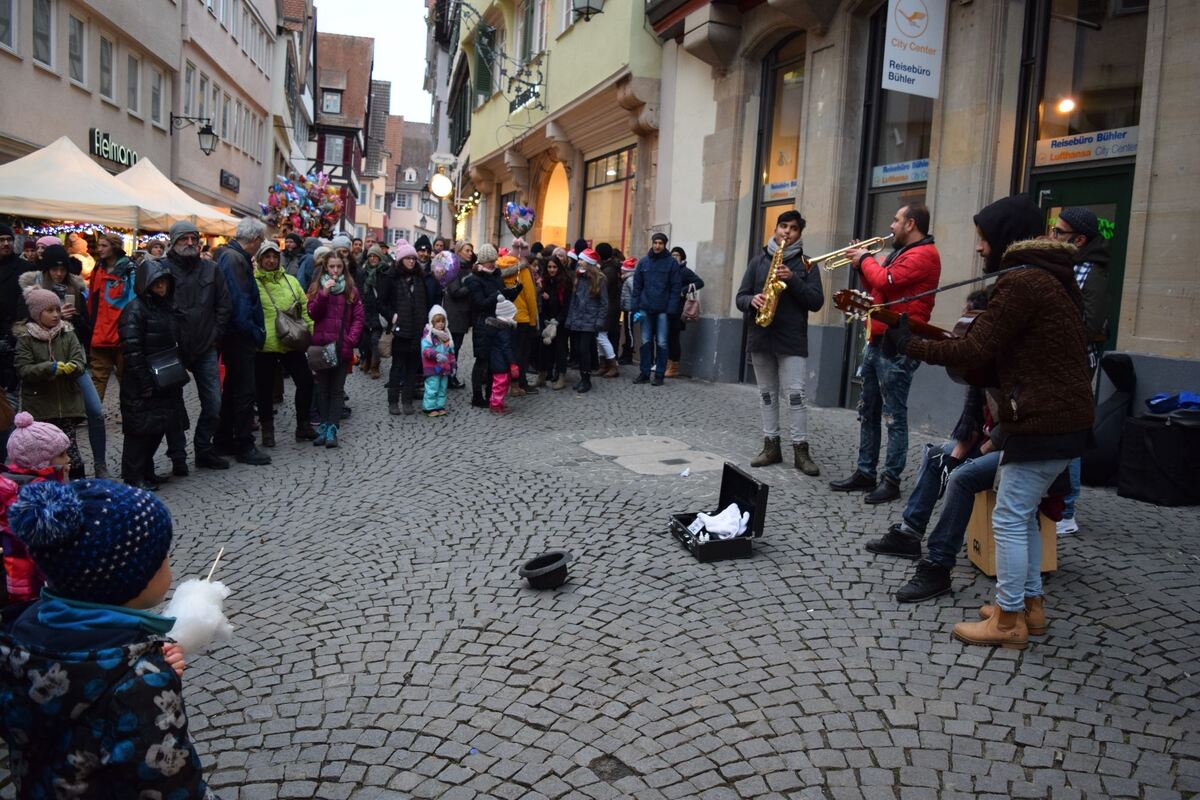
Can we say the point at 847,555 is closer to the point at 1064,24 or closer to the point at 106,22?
the point at 1064,24

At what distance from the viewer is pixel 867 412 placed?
6.73 m

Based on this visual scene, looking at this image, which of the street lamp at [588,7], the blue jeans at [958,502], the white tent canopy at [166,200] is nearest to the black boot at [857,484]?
the blue jeans at [958,502]

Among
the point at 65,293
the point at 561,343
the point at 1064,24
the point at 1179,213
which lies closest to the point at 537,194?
the point at 561,343

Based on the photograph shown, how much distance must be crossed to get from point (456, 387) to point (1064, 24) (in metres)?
8.08

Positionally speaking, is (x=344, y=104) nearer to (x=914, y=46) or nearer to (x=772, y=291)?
(x=914, y=46)

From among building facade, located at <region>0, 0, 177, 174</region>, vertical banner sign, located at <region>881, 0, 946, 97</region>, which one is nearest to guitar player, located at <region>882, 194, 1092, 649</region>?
vertical banner sign, located at <region>881, 0, 946, 97</region>

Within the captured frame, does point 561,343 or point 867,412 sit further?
point 561,343

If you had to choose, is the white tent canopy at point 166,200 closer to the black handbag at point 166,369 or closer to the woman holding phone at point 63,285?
the woman holding phone at point 63,285

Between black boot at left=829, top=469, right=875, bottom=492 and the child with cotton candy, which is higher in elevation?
the child with cotton candy

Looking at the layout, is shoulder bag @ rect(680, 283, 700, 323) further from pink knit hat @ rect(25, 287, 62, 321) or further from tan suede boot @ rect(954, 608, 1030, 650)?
tan suede boot @ rect(954, 608, 1030, 650)

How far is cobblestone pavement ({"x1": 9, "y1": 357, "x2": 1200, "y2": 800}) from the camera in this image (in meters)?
3.31

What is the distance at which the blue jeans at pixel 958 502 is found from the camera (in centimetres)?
454

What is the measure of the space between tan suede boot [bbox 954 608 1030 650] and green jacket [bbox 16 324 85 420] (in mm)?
6086

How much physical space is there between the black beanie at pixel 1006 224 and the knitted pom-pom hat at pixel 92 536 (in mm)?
3767
